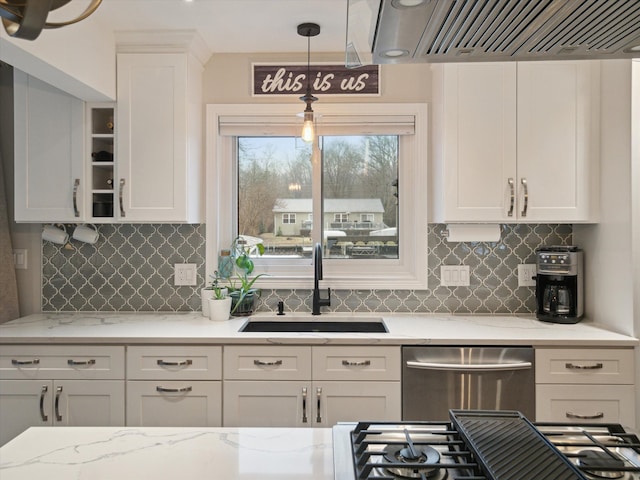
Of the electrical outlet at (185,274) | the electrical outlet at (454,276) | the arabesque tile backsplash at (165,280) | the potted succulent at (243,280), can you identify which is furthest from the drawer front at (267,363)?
the electrical outlet at (454,276)

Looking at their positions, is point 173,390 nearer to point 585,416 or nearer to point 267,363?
point 267,363

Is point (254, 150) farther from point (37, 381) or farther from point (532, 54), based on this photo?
point (532, 54)

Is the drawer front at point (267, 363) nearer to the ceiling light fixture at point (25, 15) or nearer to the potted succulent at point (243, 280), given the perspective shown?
the potted succulent at point (243, 280)

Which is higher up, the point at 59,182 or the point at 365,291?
the point at 59,182

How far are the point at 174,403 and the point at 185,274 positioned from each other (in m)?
0.86

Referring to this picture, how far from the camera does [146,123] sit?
2568mm

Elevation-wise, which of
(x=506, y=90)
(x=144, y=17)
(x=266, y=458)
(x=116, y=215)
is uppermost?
(x=144, y=17)

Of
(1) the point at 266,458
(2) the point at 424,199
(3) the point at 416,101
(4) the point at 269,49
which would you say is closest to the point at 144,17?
(4) the point at 269,49

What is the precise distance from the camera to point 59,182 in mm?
2568

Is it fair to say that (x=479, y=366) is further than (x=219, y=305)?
No

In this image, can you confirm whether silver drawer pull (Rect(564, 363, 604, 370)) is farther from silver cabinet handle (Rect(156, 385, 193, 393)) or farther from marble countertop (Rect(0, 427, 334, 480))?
silver cabinet handle (Rect(156, 385, 193, 393))

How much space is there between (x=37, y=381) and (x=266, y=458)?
181 centimetres

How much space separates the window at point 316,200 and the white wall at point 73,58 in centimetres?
67

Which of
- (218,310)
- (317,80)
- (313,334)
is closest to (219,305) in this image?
(218,310)
